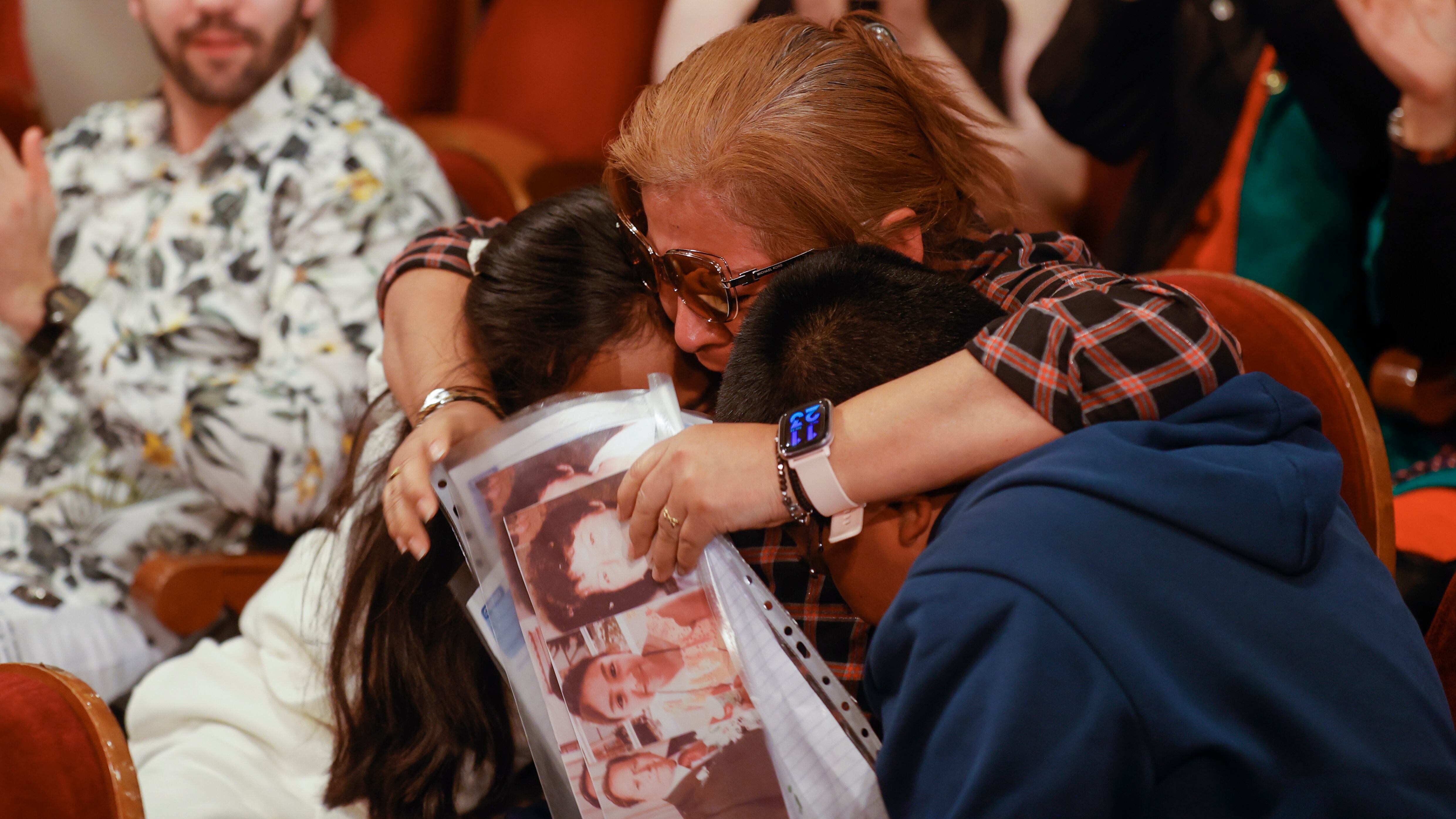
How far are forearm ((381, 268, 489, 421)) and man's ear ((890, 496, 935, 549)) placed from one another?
57cm

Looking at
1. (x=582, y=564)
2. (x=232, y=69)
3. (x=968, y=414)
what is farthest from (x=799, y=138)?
(x=232, y=69)

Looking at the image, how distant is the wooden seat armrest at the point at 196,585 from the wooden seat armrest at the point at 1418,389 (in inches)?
73.8

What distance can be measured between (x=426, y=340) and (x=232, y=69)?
126 cm

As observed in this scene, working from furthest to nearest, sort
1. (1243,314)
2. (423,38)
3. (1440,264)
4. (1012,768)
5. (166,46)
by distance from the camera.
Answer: (423,38) → (166,46) → (1440,264) → (1243,314) → (1012,768)

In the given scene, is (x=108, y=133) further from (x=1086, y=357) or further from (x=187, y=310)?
(x=1086, y=357)

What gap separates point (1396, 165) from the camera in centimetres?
164

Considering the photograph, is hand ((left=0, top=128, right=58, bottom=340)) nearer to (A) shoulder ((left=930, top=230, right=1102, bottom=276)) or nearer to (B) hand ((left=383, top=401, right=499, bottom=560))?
(B) hand ((left=383, top=401, right=499, bottom=560))

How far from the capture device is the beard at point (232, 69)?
2.22 metres

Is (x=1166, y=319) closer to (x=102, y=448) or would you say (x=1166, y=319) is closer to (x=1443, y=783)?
(x=1443, y=783)

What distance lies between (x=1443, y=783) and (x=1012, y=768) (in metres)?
0.37

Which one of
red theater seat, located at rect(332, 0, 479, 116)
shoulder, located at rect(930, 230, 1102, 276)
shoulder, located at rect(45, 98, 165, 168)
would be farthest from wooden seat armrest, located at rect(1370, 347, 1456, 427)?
shoulder, located at rect(45, 98, 165, 168)

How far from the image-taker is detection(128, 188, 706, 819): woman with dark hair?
1.19 meters

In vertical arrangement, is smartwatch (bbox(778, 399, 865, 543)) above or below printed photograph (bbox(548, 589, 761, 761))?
above

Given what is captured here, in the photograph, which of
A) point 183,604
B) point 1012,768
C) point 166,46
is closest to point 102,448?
point 183,604
